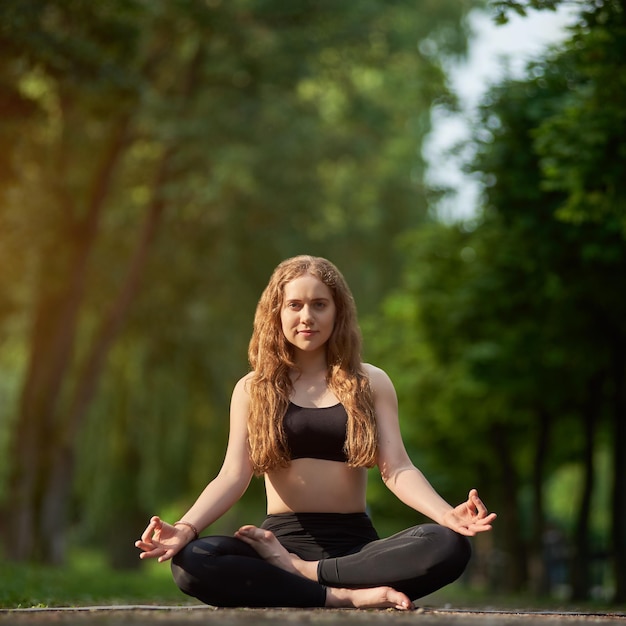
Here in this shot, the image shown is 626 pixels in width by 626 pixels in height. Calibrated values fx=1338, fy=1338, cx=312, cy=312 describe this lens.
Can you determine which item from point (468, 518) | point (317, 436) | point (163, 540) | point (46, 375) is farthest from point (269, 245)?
point (468, 518)

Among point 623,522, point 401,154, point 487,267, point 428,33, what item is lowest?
point 623,522

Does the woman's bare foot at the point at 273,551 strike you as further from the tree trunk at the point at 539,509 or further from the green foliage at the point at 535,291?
the tree trunk at the point at 539,509

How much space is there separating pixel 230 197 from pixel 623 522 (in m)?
8.74

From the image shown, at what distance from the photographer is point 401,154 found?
29.4m

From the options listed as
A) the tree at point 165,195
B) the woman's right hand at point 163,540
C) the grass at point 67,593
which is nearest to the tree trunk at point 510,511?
the tree at point 165,195

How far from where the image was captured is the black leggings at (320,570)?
230 inches

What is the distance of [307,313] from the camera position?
636 cm

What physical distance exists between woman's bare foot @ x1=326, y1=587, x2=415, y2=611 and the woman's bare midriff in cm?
41

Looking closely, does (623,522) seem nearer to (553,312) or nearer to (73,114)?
(553,312)

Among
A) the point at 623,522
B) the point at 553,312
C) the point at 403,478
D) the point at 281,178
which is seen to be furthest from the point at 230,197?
the point at 403,478

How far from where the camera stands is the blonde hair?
6.13 metres

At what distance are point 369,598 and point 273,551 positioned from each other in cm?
48

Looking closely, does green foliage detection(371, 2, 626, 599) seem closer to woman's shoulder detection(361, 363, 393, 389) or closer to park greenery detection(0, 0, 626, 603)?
park greenery detection(0, 0, 626, 603)

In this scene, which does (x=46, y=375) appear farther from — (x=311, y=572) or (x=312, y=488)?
(x=311, y=572)
